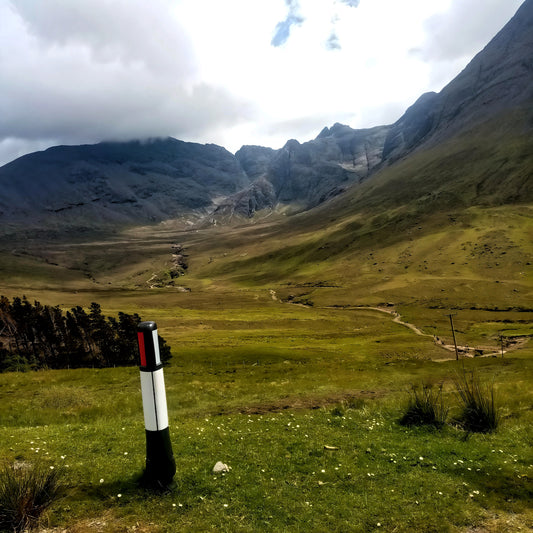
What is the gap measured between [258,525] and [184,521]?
6.21 feet

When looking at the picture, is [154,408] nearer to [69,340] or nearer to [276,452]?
[276,452]

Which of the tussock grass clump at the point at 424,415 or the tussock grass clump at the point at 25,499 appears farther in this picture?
the tussock grass clump at the point at 424,415

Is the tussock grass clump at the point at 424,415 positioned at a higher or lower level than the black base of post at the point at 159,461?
lower

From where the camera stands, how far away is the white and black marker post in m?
10.2

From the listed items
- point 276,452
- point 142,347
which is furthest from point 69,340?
point 142,347

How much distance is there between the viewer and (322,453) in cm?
1445

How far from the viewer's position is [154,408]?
10.5 m

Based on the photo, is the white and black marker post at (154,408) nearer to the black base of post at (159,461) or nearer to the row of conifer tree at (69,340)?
the black base of post at (159,461)

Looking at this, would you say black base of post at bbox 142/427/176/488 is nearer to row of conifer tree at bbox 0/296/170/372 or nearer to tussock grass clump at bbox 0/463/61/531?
tussock grass clump at bbox 0/463/61/531

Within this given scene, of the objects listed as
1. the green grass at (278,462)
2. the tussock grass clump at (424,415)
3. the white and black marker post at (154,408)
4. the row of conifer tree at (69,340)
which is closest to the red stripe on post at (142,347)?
the white and black marker post at (154,408)

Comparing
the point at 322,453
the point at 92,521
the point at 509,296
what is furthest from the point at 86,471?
the point at 509,296

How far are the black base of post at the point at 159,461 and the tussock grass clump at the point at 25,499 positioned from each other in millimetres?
2441

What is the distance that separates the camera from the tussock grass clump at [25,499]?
8.83 metres

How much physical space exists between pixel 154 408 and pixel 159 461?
1793 millimetres
